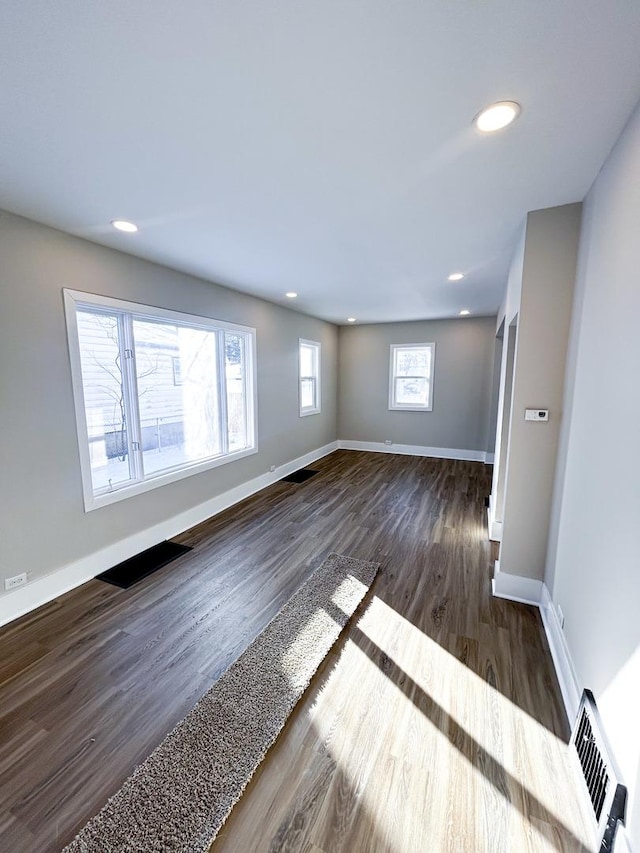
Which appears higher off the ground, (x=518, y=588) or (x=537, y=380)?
(x=537, y=380)

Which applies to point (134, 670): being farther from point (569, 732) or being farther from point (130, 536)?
point (569, 732)

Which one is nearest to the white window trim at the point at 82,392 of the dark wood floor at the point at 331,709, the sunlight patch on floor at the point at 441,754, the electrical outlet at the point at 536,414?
the dark wood floor at the point at 331,709

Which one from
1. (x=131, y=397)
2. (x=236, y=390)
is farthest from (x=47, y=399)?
(x=236, y=390)

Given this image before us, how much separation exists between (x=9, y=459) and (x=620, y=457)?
3.28 m

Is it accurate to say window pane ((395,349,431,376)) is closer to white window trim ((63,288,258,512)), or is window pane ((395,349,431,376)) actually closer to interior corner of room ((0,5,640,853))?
interior corner of room ((0,5,640,853))

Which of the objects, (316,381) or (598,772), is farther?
(316,381)

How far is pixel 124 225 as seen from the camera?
7.84 ft

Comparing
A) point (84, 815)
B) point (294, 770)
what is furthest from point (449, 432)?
point (84, 815)

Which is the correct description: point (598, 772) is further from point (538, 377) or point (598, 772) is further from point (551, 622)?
point (538, 377)

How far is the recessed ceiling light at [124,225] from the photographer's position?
2330 mm

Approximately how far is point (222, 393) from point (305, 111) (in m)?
3.12

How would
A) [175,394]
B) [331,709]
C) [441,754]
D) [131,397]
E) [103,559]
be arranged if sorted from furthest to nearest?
1. [175,394]
2. [131,397]
3. [103,559]
4. [331,709]
5. [441,754]

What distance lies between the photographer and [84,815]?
4.18 feet

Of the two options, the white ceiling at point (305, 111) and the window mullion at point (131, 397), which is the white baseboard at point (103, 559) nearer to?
the window mullion at point (131, 397)
